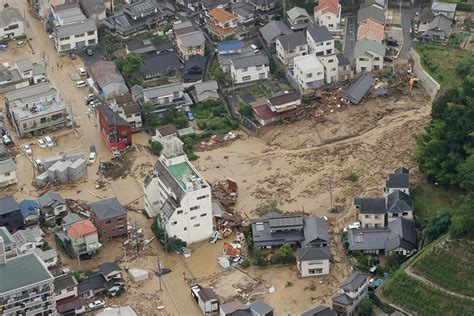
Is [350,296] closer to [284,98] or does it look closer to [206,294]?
[206,294]

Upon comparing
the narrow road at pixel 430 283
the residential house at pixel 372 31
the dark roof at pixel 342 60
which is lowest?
the narrow road at pixel 430 283

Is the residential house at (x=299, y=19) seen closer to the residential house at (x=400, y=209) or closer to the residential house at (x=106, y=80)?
the residential house at (x=106, y=80)

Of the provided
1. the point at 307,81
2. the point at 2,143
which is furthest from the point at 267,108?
the point at 2,143

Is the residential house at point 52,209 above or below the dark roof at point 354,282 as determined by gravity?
below

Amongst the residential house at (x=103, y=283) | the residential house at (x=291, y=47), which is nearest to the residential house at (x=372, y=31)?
the residential house at (x=291, y=47)

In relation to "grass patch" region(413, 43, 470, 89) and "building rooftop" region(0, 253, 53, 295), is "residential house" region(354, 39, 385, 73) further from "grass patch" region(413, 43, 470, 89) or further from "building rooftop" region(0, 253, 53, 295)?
"building rooftop" region(0, 253, 53, 295)

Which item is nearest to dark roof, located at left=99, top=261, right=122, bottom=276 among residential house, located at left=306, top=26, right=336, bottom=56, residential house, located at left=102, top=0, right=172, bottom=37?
residential house, located at left=306, top=26, right=336, bottom=56

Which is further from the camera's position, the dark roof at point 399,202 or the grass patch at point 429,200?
the grass patch at point 429,200
